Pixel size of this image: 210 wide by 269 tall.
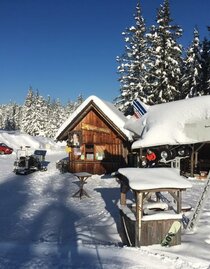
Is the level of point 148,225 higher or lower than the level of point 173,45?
lower

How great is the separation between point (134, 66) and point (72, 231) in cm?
2485

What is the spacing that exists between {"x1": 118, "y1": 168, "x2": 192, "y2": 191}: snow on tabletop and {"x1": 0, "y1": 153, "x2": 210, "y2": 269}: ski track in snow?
183 cm

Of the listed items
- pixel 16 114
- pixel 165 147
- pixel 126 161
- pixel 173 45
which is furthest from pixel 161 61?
pixel 16 114

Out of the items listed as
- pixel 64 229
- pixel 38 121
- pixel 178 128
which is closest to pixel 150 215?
pixel 64 229

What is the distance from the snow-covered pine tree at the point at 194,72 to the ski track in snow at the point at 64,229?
15663 millimetres

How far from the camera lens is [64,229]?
Answer: 13.7m

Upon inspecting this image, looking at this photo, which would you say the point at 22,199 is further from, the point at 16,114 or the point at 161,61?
the point at 16,114

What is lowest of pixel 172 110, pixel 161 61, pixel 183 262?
pixel 183 262

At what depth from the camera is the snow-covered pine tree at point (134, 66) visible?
35.2 m

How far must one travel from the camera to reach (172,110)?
50.9 feet

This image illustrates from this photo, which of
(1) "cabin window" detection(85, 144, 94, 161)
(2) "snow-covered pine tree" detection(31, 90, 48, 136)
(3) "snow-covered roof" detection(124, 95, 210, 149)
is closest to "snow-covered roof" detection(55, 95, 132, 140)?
(1) "cabin window" detection(85, 144, 94, 161)

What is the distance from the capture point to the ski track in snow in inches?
355

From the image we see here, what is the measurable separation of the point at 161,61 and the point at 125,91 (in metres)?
4.49

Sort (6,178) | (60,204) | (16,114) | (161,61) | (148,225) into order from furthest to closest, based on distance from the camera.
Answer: (16,114) → (161,61) → (6,178) → (60,204) → (148,225)
